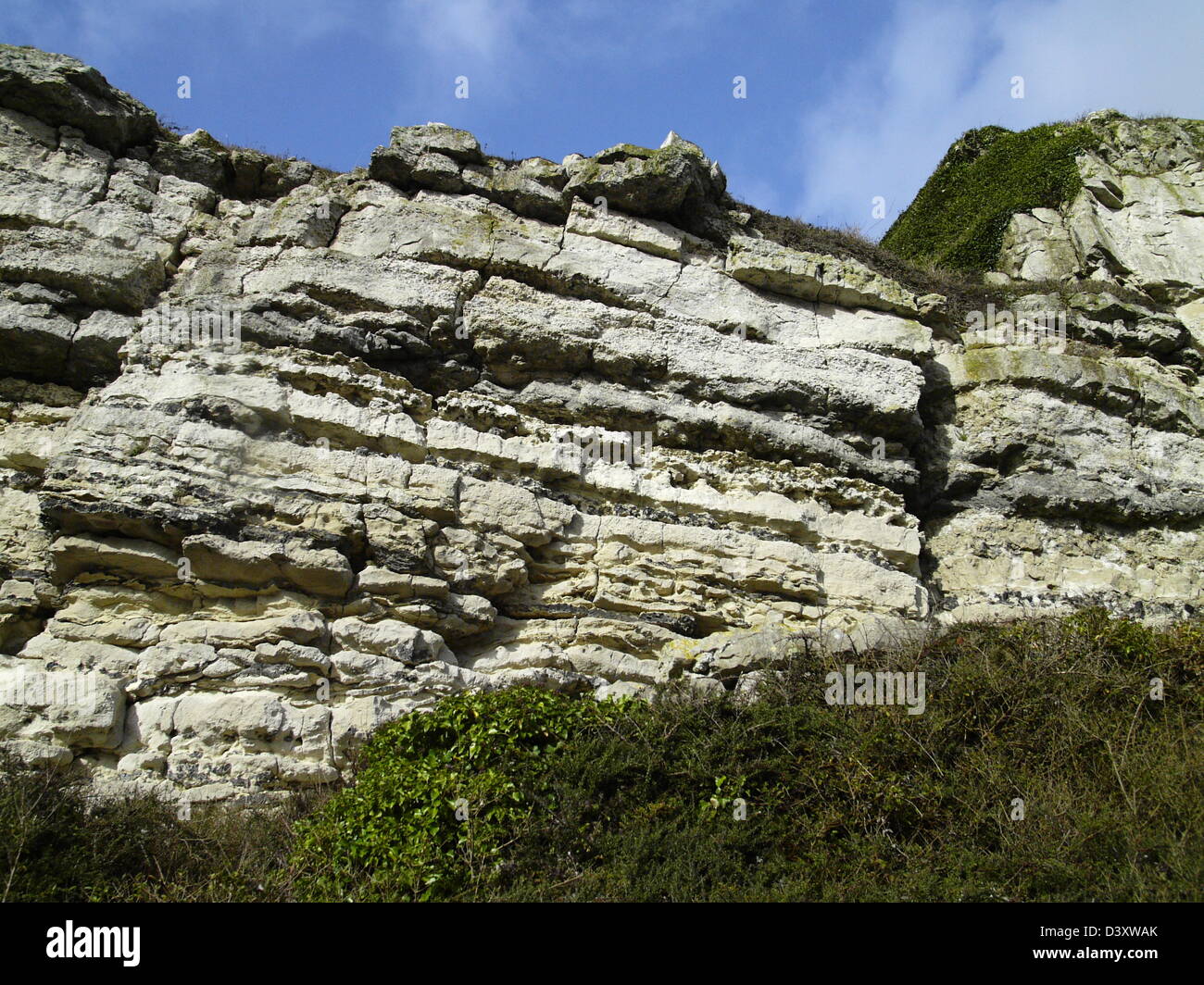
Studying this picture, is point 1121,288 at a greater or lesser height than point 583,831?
greater

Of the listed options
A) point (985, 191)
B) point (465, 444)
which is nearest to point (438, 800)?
point (465, 444)

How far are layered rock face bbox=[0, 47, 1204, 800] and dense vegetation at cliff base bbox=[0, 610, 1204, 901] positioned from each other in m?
0.82

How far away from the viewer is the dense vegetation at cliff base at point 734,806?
6.60m

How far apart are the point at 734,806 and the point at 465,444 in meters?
5.16

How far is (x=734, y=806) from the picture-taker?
7.53m

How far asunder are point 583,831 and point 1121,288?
13126mm

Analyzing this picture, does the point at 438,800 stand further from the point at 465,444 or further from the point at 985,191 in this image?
the point at 985,191

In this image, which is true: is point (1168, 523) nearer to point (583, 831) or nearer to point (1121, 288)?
point (1121, 288)

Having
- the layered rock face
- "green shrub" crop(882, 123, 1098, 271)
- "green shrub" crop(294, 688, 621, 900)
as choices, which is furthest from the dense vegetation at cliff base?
"green shrub" crop(882, 123, 1098, 271)

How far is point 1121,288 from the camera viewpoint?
589 inches

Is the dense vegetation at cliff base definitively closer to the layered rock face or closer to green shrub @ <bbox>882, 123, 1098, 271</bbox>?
the layered rock face

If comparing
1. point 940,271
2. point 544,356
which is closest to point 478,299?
point 544,356

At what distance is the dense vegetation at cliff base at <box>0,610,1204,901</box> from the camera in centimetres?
660

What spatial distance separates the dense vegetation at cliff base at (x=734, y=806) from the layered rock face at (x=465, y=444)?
32.3 inches
